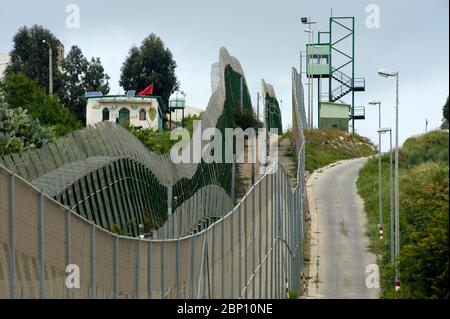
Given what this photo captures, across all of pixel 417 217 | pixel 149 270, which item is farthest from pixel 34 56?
pixel 149 270

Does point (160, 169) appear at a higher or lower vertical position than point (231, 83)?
lower

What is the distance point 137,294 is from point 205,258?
3.89m

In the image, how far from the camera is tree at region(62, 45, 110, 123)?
111m

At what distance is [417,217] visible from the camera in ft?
157

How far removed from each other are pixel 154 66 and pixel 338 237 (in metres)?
60.4

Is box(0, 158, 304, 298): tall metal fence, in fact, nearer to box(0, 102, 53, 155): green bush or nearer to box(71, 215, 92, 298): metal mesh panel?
box(71, 215, 92, 298): metal mesh panel

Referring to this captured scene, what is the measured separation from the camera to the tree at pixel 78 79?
11106cm

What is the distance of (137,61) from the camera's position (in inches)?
4469

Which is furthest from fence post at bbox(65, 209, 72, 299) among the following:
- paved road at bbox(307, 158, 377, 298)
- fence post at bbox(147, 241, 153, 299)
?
paved road at bbox(307, 158, 377, 298)

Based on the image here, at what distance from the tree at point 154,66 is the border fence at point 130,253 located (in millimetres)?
79957

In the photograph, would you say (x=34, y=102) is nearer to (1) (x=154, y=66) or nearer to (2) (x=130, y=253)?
(1) (x=154, y=66)

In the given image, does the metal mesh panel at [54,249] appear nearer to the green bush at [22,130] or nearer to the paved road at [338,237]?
the paved road at [338,237]
